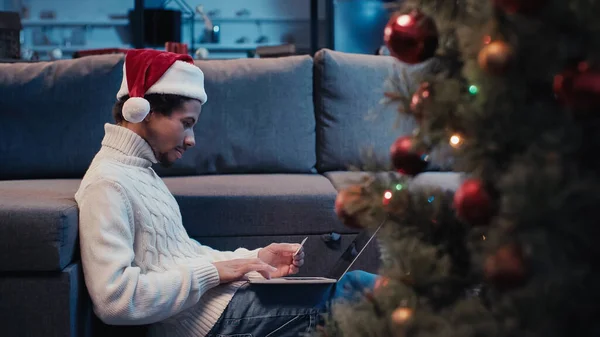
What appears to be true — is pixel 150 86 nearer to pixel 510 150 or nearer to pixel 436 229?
pixel 436 229

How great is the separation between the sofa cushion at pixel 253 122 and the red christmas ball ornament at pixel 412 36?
69.4 inches

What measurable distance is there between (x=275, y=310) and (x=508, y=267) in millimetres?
950

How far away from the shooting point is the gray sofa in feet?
6.62

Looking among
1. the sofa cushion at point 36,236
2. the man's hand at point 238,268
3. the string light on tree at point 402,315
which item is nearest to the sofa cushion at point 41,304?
the sofa cushion at point 36,236

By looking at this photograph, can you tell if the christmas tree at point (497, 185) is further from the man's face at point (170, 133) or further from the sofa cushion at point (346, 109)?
the sofa cushion at point (346, 109)

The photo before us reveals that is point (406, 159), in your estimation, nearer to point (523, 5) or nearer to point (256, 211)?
point (523, 5)

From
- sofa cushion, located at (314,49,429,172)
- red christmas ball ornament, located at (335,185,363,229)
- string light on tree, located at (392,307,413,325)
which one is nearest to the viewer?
string light on tree, located at (392,307,413,325)

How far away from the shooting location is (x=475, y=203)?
2.15 feet

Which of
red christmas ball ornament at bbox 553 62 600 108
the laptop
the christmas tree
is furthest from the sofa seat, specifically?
red christmas ball ornament at bbox 553 62 600 108

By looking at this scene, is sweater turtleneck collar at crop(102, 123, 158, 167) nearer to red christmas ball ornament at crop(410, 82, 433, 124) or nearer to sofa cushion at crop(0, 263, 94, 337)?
sofa cushion at crop(0, 263, 94, 337)

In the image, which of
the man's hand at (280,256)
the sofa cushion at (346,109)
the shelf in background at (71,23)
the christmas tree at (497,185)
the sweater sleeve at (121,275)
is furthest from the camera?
the shelf in background at (71,23)

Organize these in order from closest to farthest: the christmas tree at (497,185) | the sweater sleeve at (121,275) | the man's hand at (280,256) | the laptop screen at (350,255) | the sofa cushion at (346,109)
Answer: the christmas tree at (497,185) < the sweater sleeve at (121,275) < the laptop screen at (350,255) < the man's hand at (280,256) < the sofa cushion at (346,109)

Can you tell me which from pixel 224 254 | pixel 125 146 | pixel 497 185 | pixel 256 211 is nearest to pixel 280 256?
pixel 224 254

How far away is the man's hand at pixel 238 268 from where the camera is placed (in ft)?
4.89
